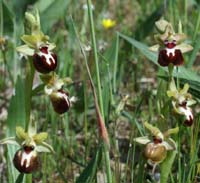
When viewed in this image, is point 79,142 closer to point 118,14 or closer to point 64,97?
point 64,97

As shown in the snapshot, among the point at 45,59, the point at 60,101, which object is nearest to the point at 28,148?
the point at 60,101

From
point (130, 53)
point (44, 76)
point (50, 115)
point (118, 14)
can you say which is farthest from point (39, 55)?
point (118, 14)

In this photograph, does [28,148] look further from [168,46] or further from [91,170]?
[168,46]

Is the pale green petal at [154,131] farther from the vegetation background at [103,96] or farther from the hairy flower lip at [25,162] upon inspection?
the hairy flower lip at [25,162]

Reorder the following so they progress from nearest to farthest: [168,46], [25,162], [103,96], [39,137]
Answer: [25,162]
[39,137]
[168,46]
[103,96]

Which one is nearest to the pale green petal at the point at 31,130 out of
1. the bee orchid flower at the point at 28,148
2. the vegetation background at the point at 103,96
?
the bee orchid flower at the point at 28,148

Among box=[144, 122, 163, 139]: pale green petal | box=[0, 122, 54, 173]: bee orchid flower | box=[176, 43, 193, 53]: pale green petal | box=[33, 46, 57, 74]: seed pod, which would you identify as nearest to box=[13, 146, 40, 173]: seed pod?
box=[0, 122, 54, 173]: bee orchid flower
